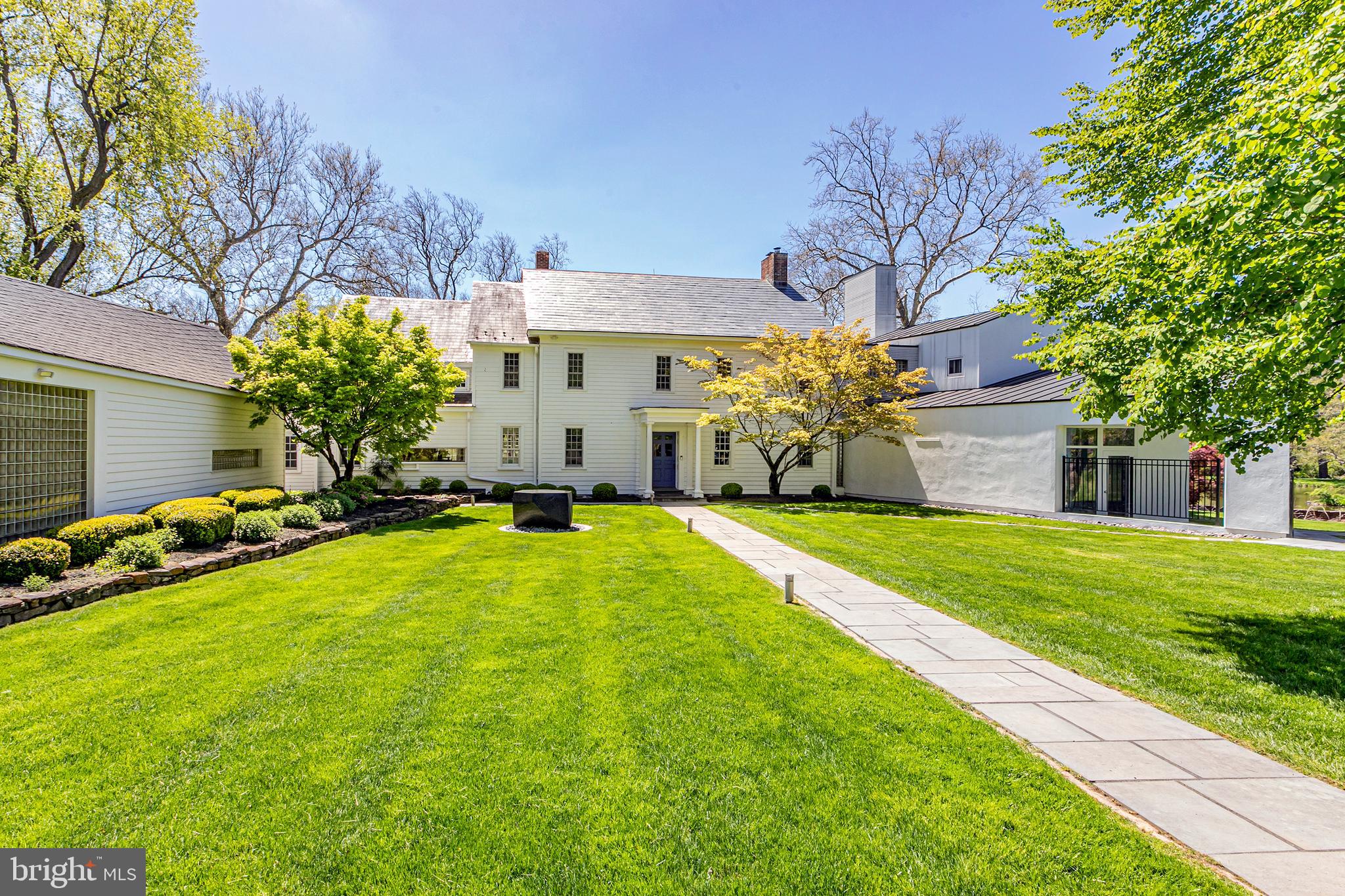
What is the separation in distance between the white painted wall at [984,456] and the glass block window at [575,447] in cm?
1055

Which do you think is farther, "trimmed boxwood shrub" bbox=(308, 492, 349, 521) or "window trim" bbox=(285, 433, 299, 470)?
"window trim" bbox=(285, 433, 299, 470)

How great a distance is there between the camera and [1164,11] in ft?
27.2

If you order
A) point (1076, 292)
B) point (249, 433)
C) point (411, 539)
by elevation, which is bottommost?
point (411, 539)

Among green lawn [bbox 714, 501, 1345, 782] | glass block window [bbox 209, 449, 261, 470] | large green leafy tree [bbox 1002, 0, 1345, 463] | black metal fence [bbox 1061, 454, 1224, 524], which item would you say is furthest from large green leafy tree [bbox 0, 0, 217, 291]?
black metal fence [bbox 1061, 454, 1224, 524]

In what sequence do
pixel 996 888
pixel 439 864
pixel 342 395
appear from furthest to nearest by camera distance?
pixel 342 395, pixel 439 864, pixel 996 888

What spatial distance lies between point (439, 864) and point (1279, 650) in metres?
7.22

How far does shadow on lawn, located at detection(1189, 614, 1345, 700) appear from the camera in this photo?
467 centimetres

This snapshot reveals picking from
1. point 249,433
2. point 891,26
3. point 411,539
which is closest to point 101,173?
point 249,433

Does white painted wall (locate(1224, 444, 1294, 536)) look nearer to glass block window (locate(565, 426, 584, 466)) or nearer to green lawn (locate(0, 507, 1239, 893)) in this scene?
green lawn (locate(0, 507, 1239, 893))

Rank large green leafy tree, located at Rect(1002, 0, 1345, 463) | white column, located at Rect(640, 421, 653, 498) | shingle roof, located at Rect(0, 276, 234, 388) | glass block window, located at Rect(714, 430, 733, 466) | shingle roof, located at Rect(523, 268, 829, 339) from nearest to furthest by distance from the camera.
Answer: large green leafy tree, located at Rect(1002, 0, 1345, 463)
shingle roof, located at Rect(0, 276, 234, 388)
white column, located at Rect(640, 421, 653, 498)
shingle roof, located at Rect(523, 268, 829, 339)
glass block window, located at Rect(714, 430, 733, 466)

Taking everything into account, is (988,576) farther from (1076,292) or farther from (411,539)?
(411,539)

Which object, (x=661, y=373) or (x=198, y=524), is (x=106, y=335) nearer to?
(x=198, y=524)

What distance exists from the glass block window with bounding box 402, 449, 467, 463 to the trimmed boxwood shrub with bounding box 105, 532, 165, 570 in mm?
11647

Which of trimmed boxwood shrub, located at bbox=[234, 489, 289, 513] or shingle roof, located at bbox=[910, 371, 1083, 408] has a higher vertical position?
shingle roof, located at bbox=[910, 371, 1083, 408]
